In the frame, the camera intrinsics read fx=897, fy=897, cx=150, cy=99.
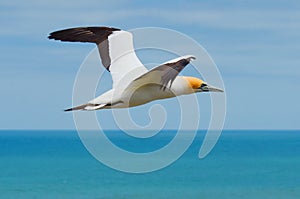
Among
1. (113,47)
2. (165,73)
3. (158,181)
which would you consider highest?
(165,73)

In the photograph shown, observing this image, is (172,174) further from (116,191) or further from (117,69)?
(117,69)

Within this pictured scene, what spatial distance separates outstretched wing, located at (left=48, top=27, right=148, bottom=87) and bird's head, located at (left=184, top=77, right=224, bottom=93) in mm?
1342

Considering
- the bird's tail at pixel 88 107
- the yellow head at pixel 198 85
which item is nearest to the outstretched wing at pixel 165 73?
the yellow head at pixel 198 85

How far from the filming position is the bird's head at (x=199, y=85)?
590 inches

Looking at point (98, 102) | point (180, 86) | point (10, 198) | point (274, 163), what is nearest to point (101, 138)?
point (98, 102)

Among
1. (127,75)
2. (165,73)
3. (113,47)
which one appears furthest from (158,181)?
(165,73)

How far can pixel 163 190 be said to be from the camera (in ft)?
301

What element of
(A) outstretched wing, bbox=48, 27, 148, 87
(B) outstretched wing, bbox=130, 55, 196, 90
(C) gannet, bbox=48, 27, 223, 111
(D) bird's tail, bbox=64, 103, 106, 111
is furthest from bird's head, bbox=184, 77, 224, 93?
(D) bird's tail, bbox=64, 103, 106, 111

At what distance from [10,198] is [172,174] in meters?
33.6

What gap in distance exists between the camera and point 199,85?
1509 cm

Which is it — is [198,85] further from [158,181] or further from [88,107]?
[158,181]

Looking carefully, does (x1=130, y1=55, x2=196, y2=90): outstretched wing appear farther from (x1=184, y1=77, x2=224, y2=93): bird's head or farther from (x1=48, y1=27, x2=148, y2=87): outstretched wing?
(x1=48, y1=27, x2=148, y2=87): outstretched wing

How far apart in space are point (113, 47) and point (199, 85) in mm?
2851

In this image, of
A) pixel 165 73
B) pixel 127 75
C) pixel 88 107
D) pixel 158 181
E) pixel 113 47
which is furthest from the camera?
pixel 158 181
